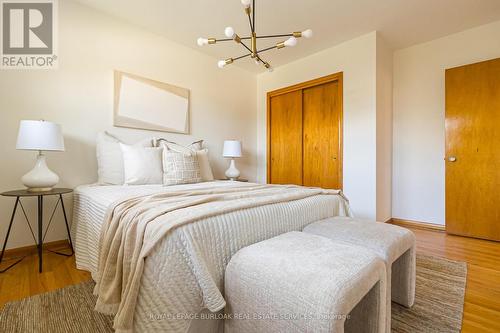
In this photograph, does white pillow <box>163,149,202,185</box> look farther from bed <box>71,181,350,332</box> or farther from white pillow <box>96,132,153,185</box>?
bed <box>71,181,350,332</box>

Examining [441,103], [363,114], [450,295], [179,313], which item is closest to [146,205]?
[179,313]

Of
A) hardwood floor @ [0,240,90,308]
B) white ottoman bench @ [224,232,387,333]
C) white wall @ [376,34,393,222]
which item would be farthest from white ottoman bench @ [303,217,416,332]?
hardwood floor @ [0,240,90,308]

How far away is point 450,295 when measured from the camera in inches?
59.3

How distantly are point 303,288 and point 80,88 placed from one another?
8.92ft

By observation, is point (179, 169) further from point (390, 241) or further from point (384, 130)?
point (384, 130)

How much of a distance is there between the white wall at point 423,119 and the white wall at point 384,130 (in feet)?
0.50

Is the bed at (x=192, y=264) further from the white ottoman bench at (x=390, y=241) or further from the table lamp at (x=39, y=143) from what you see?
the table lamp at (x=39, y=143)

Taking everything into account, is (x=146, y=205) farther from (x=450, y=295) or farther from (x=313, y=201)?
(x=450, y=295)

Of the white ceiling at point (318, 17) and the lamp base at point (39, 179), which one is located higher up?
the white ceiling at point (318, 17)

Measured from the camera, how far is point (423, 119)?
10.3 feet

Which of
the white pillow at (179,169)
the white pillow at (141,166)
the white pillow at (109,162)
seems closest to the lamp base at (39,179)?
the white pillow at (109,162)

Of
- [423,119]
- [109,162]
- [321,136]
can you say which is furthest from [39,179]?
[423,119]

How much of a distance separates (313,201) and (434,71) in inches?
112

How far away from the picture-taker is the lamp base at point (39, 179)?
1.83 m
